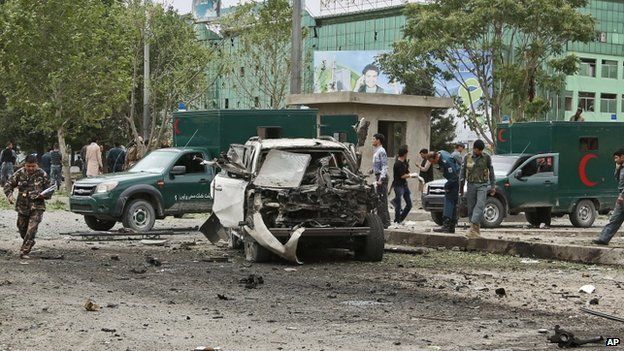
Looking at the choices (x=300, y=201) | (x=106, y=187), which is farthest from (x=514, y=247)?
(x=106, y=187)

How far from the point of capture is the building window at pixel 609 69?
269 ft

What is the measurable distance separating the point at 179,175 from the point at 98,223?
2132 millimetres

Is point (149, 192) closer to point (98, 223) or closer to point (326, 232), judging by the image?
point (98, 223)

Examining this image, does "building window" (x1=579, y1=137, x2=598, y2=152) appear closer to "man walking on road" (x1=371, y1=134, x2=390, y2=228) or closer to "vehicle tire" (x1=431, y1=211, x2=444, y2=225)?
"vehicle tire" (x1=431, y1=211, x2=444, y2=225)

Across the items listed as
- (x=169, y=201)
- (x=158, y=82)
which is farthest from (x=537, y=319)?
(x=158, y=82)

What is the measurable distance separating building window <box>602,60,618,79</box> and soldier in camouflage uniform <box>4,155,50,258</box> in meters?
71.3

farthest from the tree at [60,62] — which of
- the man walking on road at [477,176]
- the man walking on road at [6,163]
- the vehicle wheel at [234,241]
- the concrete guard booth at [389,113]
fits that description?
the man walking on road at [477,176]

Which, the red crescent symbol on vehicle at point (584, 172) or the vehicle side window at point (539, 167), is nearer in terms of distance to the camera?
the vehicle side window at point (539, 167)

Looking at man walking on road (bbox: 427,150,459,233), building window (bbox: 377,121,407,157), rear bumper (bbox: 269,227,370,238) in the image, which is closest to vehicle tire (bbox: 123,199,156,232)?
man walking on road (bbox: 427,150,459,233)

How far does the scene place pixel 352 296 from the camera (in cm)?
1182

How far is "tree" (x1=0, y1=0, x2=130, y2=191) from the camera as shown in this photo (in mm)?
34844

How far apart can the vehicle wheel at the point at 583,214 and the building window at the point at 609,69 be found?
59.5 m

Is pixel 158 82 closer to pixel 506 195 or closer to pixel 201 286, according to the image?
pixel 506 195

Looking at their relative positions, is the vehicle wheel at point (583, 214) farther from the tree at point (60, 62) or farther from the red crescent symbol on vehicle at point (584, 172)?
the tree at point (60, 62)
